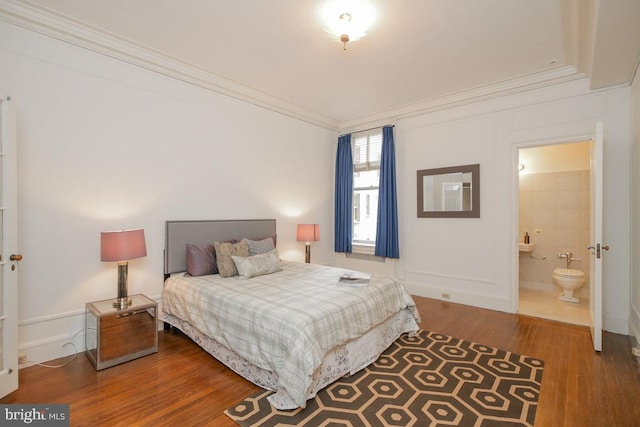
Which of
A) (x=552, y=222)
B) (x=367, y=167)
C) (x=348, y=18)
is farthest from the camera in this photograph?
(x=367, y=167)

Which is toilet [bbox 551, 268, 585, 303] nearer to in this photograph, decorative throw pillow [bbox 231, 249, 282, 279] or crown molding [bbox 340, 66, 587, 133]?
crown molding [bbox 340, 66, 587, 133]

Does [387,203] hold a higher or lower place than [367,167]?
lower

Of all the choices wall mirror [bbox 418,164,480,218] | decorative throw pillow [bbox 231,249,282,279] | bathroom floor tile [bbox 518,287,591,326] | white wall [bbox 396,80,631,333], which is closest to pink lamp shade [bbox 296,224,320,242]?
decorative throw pillow [bbox 231,249,282,279]

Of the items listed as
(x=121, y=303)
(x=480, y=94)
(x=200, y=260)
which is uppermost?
(x=480, y=94)

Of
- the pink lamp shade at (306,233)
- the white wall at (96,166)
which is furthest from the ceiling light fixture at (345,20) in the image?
the pink lamp shade at (306,233)

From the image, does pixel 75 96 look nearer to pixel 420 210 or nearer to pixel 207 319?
pixel 207 319

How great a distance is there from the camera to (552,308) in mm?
4133

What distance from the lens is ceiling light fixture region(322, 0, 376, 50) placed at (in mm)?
2471

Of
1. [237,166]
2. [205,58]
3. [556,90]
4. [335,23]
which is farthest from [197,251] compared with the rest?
[556,90]

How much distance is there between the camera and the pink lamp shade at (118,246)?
2668mm

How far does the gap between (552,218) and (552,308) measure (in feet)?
5.55

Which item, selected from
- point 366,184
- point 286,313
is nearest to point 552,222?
point 366,184

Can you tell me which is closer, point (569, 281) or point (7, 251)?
point (7, 251)

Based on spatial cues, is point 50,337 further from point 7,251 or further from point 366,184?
point 366,184
